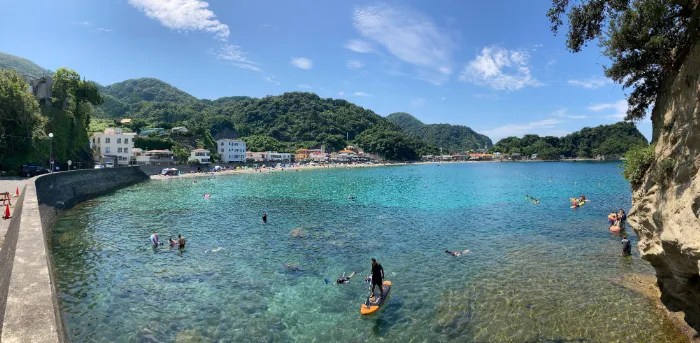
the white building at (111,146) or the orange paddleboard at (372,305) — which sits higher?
the white building at (111,146)

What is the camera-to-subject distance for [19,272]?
10086mm

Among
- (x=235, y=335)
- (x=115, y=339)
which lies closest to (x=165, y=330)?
(x=115, y=339)

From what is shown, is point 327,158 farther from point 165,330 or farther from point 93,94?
point 165,330

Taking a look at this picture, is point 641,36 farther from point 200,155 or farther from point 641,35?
point 200,155

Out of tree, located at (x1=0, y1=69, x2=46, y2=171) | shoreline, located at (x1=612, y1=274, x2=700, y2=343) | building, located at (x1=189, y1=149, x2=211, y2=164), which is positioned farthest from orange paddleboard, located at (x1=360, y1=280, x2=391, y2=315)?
building, located at (x1=189, y1=149, x2=211, y2=164)

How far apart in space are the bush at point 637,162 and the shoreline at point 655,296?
4.83 meters

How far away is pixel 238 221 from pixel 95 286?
17.1 meters

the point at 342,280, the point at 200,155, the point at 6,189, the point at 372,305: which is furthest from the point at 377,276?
the point at 200,155

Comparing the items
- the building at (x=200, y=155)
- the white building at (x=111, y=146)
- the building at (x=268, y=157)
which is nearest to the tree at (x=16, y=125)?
the white building at (x=111, y=146)

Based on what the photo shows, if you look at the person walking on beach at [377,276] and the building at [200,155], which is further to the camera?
the building at [200,155]

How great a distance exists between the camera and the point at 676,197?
9.88 metres

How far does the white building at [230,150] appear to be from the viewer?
445ft

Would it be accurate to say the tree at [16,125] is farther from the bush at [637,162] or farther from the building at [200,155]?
the building at [200,155]

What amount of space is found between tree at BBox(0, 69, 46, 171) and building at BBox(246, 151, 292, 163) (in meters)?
96.0
